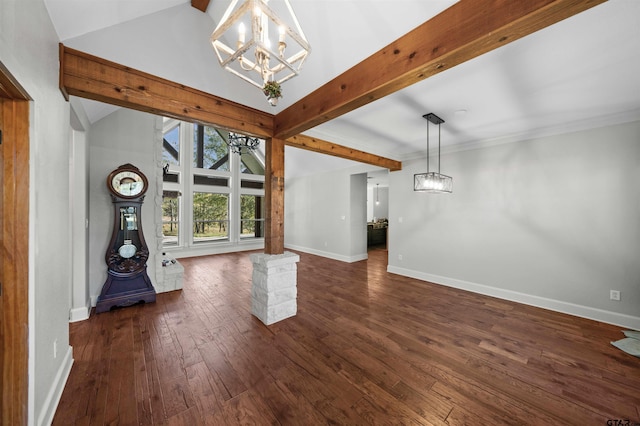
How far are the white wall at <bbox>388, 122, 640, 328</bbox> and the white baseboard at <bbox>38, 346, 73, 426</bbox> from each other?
501 cm

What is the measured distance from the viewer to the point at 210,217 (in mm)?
7430

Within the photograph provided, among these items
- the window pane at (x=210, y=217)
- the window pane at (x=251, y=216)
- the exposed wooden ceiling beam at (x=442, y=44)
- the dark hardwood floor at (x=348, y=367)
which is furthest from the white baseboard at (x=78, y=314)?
the window pane at (x=251, y=216)

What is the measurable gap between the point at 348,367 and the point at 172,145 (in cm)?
750

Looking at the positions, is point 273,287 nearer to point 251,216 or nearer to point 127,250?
point 127,250

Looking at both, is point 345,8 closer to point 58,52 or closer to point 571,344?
point 58,52

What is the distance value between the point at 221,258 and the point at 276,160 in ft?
15.1

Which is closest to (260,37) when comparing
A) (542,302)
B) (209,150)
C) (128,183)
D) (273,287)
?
(273,287)

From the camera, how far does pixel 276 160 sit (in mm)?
3068

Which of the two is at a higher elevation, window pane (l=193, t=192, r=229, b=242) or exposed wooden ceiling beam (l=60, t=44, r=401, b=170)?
exposed wooden ceiling beam (l=60, t=44, r=401, b=170)

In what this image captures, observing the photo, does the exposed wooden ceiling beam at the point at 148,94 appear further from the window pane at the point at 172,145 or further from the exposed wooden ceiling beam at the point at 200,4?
the window pane at the point at 172,145

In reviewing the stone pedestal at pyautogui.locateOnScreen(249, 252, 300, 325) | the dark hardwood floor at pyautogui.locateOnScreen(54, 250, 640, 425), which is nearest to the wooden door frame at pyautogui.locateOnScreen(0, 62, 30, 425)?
the dark hardwood floor at pyautogui.locateOnScreen(54, 250, 640, 425)

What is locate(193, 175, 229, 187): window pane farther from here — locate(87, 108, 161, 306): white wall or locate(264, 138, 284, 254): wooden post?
locate(264, 138, 284, 254): wooden post

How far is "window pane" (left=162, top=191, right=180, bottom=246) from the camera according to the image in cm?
662

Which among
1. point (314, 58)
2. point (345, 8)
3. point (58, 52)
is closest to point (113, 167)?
point (58, 52)
